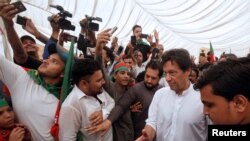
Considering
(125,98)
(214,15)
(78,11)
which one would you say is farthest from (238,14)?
(125,98)

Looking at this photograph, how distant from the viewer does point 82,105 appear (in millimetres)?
1806

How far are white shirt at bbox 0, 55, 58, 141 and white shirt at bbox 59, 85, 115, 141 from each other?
99 mm

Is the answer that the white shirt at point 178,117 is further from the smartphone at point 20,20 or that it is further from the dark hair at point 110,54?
the dark hair at point 110,54

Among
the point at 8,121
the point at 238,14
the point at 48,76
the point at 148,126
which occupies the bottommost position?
the point at 148,126

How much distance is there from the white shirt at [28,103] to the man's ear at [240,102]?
1.04 meters

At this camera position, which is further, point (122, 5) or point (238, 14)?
point (122, 5)

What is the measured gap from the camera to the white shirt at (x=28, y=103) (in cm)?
177

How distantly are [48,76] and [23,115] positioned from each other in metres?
0.24

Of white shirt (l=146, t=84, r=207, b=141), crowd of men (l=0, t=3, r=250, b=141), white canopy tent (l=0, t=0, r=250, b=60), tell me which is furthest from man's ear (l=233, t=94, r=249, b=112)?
white canopy tent (l=0, t=0, r=250, b=60)

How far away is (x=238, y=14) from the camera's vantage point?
878cm

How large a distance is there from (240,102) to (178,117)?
865mm

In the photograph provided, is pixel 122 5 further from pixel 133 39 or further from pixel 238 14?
pixel 133 39

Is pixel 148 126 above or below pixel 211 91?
below

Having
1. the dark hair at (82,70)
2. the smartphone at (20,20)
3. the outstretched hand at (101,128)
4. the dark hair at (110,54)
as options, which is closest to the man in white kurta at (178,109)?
the outstretched hand at (101,128)
